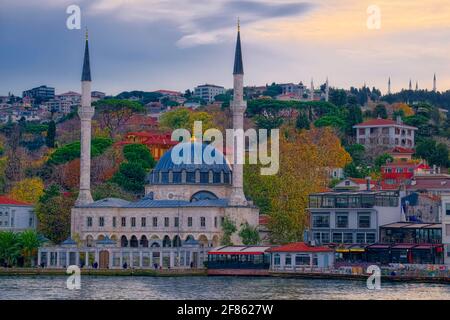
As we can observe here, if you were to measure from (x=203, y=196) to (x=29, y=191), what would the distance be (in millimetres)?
14350

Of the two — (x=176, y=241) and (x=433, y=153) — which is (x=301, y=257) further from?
(x=433, y=153)

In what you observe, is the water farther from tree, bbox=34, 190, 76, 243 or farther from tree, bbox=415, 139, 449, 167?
tree, bbox=415, 139, 449, 167

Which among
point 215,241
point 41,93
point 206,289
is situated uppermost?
point 41,93

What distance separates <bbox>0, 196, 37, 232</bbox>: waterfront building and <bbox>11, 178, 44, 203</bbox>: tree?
3.13 metres

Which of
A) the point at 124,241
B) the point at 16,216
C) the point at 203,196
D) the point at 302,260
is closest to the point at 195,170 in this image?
the point at 203,196

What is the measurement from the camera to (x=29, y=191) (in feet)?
253

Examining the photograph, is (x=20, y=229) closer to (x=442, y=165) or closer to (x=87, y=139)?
(x=87, y=139)

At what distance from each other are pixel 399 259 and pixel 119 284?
1526 centimetres

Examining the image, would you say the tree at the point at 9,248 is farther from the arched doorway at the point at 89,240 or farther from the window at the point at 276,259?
the window at the point at 276,259

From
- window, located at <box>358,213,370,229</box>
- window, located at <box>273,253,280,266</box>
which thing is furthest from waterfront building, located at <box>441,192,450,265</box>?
window, located at <box>273,253,280,266</box>

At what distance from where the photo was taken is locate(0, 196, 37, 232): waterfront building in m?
70.6

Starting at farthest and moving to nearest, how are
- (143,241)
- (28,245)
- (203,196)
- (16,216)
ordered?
(16,216) → (203,196) → (143,241) → (28,245)

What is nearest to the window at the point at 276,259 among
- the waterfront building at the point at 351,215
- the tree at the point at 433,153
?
the waterfront building at the point at 351,215
